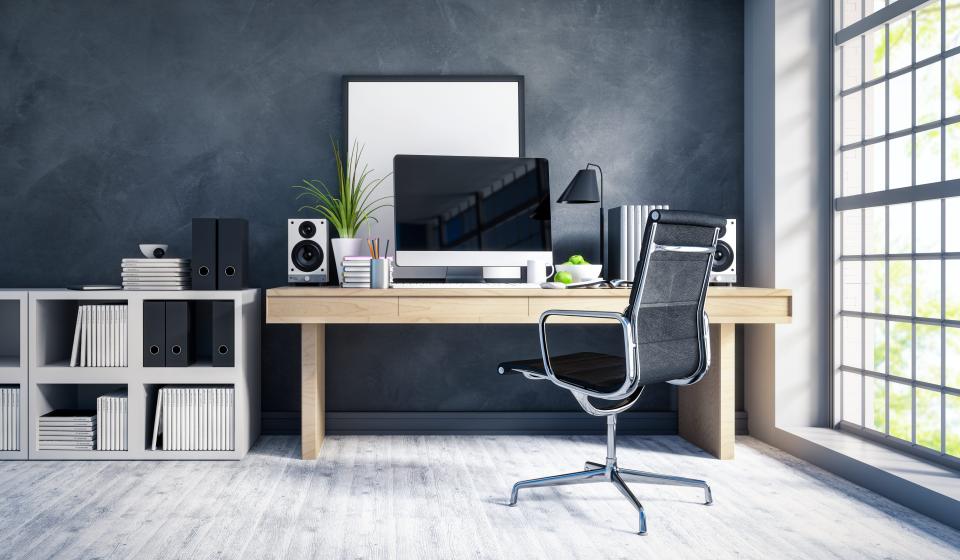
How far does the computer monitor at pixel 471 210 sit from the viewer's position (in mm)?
2953

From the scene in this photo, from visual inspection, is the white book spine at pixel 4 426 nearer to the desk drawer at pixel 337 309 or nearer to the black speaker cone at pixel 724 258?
the desk drawer at pixel 337 309

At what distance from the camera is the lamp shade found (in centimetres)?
295

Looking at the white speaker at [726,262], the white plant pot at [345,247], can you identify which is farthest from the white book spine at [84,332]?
the white speaker at [726,262]

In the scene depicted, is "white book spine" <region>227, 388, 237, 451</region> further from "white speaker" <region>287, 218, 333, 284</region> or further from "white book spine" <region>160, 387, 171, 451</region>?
"white speaker" <region>287, 218, 333, 284</region>

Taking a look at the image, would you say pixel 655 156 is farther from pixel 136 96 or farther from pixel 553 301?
pixel 136 96

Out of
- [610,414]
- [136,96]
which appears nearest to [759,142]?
[610,414]

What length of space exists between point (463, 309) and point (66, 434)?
1882 mm

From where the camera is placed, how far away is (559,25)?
10.9 feet

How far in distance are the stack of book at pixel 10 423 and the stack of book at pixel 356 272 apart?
157cm

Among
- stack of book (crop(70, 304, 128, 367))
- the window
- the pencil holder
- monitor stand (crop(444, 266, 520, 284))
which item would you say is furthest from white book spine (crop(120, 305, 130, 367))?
the window

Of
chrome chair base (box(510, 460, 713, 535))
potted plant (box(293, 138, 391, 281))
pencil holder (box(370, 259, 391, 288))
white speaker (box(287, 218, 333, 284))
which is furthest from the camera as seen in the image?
potted plant (box(293, 138, 391, 281))

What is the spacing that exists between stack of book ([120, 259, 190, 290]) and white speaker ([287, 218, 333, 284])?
506 millimetres

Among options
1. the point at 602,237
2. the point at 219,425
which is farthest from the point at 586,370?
the point at 219,425

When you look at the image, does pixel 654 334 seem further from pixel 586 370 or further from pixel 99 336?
pixel 99 336
